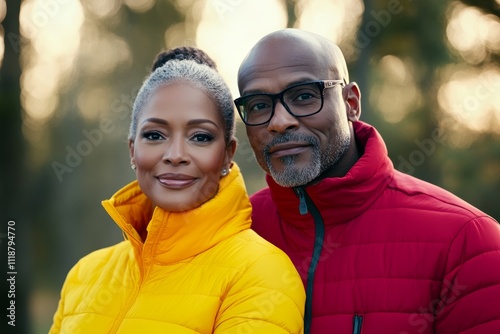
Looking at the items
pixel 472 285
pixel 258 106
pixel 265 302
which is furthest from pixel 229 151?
pixel 472 285

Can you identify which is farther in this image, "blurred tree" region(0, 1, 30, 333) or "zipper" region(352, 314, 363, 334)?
"blurred tree" region(0, 1, 30, 333)

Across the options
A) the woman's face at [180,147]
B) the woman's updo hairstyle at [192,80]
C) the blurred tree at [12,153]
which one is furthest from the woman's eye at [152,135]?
the blurred tree at [12,153]

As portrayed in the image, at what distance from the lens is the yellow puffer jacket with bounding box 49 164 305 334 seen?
89.7 inches

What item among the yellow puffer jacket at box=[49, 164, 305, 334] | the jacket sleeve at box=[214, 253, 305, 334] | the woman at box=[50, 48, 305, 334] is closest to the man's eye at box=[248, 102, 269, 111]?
the woman at box=[50, 48, 305, 334]

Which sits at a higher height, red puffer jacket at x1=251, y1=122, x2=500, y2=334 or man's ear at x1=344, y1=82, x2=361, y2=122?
man's ear at x1=344, y1=82, x2=361, y2=122

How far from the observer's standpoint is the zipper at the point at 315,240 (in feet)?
8.45

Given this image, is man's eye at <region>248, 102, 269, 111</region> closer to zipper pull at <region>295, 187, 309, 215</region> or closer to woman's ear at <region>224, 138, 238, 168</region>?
woman's ear at <region>224, 138, 238, 168</region>

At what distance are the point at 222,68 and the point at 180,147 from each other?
4027 millimetres

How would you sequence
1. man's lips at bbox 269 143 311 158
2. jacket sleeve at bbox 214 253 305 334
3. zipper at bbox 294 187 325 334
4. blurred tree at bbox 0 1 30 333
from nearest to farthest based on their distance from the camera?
jacket sleeve at bbox 214 253 305 334 → zipper at bbox 294 187 325 334 → man's lips at bbox 269 143 311 158 → blurred tree at bbox 0 1 30 333

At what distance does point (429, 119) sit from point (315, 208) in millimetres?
7123

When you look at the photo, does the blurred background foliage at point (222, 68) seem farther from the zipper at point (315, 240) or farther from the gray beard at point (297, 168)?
the zipper at point (315, 240)

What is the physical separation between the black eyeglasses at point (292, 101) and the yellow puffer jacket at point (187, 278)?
0.31 metres

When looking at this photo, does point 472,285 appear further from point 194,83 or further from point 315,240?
point 194,83

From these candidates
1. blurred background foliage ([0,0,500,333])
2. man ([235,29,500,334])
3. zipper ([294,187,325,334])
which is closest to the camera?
man ([235,29,500,334])
